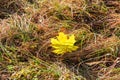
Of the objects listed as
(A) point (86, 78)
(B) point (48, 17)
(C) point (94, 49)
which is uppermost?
(B) point (48, 17)

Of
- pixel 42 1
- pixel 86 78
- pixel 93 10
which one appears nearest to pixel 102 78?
pixel 86 78

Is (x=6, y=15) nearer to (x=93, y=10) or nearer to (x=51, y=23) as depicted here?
(x=51, y=23)

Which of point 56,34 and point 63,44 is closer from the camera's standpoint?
point 63,44
